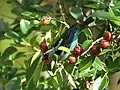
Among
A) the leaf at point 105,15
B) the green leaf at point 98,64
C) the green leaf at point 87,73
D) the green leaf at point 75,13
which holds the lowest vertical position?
the green leaf at point 87,73

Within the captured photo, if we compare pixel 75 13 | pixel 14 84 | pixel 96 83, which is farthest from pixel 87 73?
pixel 14 84

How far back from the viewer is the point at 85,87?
2.87ft

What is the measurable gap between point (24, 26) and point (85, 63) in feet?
0.73

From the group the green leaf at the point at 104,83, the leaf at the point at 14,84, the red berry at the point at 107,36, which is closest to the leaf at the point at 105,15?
the red berry at the point at 107,36

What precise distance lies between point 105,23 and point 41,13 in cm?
19

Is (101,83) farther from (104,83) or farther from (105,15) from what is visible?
(105,15)

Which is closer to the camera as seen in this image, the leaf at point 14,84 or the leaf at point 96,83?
the leaf at point 96,83

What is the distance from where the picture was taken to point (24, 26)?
0.86 metres

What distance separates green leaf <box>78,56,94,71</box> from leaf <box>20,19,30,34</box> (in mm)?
202

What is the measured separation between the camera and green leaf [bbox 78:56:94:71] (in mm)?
726

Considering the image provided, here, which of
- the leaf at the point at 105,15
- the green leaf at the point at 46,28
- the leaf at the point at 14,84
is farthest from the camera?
the leaf at the point at 14,84

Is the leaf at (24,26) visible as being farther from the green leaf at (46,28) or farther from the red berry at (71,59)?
the red berry at (71,59)

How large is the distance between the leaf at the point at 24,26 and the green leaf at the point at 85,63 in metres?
0.20

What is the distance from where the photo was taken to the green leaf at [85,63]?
0.73m
